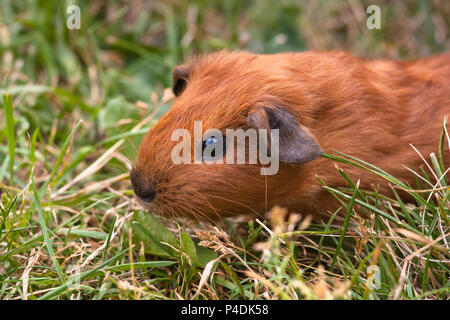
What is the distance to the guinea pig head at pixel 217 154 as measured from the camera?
2602 mm

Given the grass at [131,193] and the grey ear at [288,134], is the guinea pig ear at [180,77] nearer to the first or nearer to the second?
the grass at [131,193]

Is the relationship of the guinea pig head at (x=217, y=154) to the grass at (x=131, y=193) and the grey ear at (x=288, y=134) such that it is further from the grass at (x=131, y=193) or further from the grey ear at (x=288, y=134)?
the grass at (x=131, y=193)

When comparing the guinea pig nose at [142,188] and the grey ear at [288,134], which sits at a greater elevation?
the grey ear at [288,134]

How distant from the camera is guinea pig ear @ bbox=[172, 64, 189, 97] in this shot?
10.3ft

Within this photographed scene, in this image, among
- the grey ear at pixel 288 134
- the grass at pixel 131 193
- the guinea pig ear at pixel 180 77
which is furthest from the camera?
the guinea pig ear at pixel 180 77

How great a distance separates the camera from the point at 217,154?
262 centimetres

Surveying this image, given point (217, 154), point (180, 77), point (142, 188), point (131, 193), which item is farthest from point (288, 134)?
point (131, 193)

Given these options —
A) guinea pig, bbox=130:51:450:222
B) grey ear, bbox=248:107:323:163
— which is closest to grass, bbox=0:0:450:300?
guinea pig, bbox=130:51:450:222

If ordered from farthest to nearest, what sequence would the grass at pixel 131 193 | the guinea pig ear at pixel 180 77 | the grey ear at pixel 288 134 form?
1. the guinea pig ear at pixel 180 77
2. the grass at pixel 131 193
3. the grey ear at pixel 288 134

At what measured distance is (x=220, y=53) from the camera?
10.0 feet

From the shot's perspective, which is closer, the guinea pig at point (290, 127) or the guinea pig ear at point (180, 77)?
the guinea pig at point (290, 127)

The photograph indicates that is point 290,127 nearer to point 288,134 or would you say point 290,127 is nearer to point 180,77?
point 288,134

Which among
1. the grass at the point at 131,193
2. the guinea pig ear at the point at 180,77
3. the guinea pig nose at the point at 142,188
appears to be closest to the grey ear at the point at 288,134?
the grass at the point at 131,193
